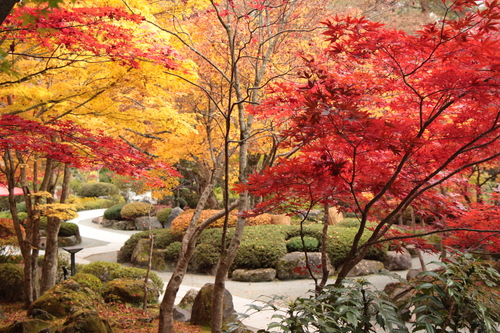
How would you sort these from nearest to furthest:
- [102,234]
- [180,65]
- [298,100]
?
1. [298,100]
2. [180,65]
3. [102,234]

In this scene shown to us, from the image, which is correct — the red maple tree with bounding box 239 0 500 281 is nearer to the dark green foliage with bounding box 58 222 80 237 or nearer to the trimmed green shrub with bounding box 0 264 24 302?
the trimmed green shrub with bounding box 0 264 24 302

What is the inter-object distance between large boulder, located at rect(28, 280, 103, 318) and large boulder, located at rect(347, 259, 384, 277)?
6310mm

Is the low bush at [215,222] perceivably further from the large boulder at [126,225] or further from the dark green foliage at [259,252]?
the large boulder at [126,225]

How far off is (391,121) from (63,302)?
5157 mm

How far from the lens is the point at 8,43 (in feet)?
18.2

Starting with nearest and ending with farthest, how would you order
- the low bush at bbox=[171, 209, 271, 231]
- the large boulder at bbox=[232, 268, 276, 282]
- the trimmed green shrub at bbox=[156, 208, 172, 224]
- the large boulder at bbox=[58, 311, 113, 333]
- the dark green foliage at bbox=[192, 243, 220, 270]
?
the large boulder at bbox=[58, 311, 113, 333], the large boulder at bbox=[232, 268, 276, 282], the dark green foliage at bbox=[192, 243, 220, 270], the low bush at bbox=[171, 209, 271, 231], the trimmed green shrub at bbox=[156, 208, 172, 224]

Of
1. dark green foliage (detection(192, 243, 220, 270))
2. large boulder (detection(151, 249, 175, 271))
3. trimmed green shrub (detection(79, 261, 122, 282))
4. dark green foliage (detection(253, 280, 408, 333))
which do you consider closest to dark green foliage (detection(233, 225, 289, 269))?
dark green foliage (detection(192, 243, 220, 270))

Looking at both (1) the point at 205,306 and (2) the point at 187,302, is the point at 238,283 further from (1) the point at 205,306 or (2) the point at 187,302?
(1) the point at 205,306

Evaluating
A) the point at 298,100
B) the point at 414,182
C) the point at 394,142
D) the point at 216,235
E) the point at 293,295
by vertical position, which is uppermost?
the point at 298,100

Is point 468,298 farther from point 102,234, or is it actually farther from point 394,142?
point 102,234

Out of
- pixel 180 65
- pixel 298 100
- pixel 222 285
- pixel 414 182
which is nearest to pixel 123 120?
Answer: pixel 180 65

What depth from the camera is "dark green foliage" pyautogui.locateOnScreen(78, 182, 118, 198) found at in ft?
82.9

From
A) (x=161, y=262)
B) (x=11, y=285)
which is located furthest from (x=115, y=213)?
(x=11, y=285)

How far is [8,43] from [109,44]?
1.95 meters
